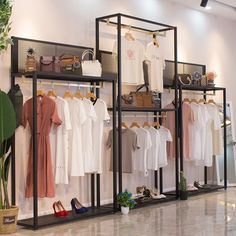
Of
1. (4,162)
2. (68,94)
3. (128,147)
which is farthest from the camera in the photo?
(128,147)

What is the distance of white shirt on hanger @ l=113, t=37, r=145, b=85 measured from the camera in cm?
710

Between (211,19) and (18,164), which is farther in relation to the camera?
(211,19)

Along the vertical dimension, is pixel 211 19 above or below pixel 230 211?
above

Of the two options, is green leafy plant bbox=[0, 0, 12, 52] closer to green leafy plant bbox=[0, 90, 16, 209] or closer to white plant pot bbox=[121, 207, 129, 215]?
green leafy plant bbox=[0, 90, 16, 209]

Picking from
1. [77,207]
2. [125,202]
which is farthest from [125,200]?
[77,207]

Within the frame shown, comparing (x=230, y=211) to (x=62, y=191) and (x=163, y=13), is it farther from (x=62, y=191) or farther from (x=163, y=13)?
(x=163, y=13)

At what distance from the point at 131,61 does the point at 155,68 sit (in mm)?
546

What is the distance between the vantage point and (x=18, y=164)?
20.1ft

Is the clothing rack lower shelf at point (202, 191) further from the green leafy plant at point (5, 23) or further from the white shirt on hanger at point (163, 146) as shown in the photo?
the green leafy plant at point (5, 23)

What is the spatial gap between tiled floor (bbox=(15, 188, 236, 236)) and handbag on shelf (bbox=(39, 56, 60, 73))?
1927 millimetres

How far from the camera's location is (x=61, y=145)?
241 inches

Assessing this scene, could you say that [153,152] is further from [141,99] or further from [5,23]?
[5,23]

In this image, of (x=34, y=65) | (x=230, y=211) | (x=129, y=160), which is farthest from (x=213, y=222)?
(x=34, y=65)

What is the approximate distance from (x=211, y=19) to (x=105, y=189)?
4314 mm
